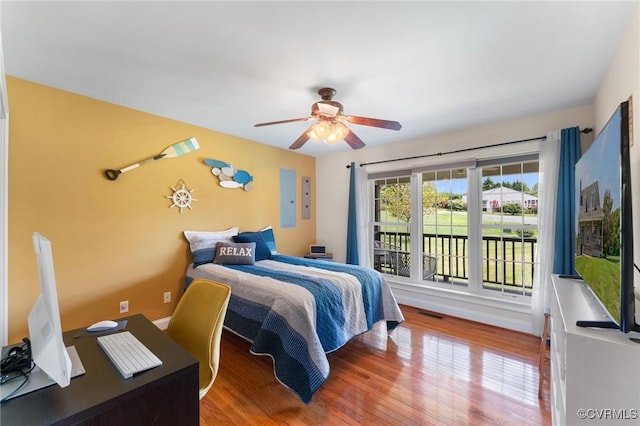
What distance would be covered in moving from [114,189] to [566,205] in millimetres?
4418

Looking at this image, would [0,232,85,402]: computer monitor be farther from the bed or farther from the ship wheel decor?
the ship wheel decor

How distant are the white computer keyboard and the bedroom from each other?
1841 mm

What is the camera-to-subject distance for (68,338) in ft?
3.88

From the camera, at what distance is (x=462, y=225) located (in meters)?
3.54

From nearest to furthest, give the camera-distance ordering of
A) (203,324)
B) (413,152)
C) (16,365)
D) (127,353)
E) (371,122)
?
(16,365) → (127,353) → (203,324) → (371,122) → (413,152)

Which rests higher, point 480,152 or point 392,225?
point 480,152

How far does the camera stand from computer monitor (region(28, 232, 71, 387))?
28.5 inches

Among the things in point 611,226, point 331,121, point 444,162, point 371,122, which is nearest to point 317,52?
point 331,121

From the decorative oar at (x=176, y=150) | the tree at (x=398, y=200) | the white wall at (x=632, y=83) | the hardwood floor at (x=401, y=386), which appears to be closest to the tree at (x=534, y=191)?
the white wall at (x=632, y=83)

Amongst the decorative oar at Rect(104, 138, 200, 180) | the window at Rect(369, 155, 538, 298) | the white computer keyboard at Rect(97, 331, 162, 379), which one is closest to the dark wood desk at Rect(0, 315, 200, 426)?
the white computer keyboard at Rect(97, 331, 162, 379)

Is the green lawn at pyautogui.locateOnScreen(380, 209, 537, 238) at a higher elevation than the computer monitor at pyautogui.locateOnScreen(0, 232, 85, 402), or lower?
higher

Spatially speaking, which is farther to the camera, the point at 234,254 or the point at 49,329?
the point at 234,254

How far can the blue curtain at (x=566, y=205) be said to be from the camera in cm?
261

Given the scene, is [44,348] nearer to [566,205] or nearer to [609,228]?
[609,228]
